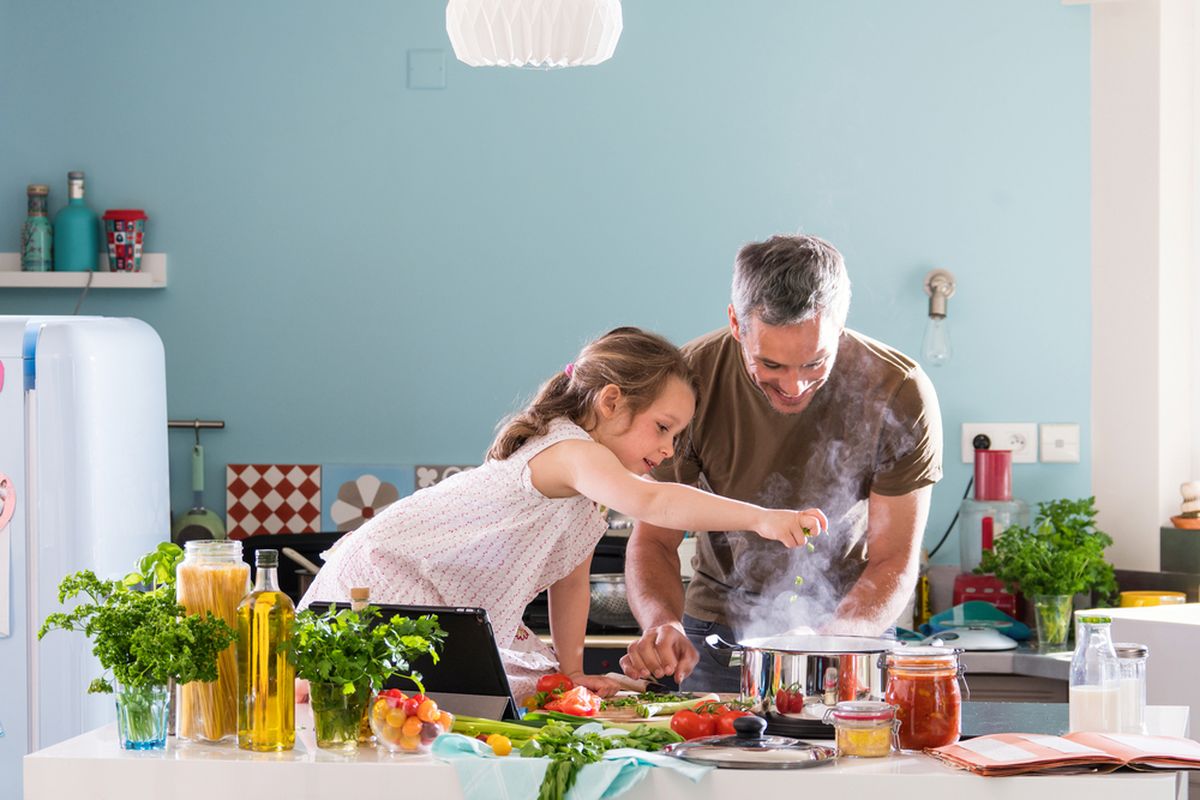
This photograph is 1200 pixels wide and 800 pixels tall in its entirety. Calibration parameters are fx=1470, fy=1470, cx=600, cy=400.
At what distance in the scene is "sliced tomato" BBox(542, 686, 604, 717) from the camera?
1.92 meters

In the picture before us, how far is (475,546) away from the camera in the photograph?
2248 millimetres

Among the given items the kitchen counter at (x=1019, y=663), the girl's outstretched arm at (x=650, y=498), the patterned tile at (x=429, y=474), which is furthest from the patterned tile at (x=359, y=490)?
the girl's outstretched arm at (x=650, y=498)

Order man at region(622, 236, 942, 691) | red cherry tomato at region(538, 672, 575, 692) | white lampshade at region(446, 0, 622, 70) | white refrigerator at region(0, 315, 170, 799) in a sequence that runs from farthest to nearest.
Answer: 1. white refrigerator at region(0, 315, 170, 799)
2. man at region(622, 236, 942, 691)
3. white lampshade at region(446, 0, 622, 70)
4. red cherry tomato at region(538, 672, 575, 692)

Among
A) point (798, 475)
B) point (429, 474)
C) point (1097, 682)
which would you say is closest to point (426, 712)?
point (1097, 682)

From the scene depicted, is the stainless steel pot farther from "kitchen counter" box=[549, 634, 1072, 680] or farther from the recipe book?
"kitchen counter" box=[549, 634, 1072, 680]

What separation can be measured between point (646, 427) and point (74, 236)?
7.63 feet

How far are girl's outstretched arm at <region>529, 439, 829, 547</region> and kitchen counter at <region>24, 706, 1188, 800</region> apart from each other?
0.34m

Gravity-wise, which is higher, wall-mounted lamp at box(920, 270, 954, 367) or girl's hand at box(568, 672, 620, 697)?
wall-mounted lamp at box(920, 270, 954, 367)

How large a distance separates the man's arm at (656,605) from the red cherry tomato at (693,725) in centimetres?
38

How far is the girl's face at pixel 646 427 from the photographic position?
2.30 meters

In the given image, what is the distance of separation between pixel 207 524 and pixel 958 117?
91.2 inches

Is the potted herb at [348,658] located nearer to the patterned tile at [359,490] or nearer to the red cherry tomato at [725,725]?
the red cherry tomato at [725,725]

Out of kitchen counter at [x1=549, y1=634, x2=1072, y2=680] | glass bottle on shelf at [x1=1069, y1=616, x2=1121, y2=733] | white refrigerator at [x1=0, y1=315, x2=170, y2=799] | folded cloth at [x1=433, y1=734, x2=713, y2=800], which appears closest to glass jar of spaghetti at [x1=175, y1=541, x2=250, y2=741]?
folded cloth at [x1=433, y1=734, x2=713, y2=800]

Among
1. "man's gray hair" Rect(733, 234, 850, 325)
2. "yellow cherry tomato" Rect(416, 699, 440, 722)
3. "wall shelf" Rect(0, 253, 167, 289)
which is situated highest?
"wall shelf" Rect(0, 253, 167, 289)
